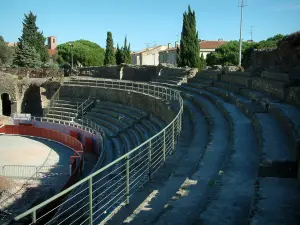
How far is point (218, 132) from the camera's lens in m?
9.80

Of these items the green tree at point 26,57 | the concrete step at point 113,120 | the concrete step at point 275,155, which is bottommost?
the concrete step at point 113,120

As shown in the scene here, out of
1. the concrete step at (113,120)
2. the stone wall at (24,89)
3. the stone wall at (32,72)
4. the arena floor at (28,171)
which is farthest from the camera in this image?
the stone wall at (32,72)

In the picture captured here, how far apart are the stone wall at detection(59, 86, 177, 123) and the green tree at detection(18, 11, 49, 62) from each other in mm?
24412

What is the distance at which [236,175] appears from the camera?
5.95 meters

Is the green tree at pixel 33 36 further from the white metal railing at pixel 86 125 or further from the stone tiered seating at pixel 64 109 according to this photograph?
the white metal railing at pixel 86 125

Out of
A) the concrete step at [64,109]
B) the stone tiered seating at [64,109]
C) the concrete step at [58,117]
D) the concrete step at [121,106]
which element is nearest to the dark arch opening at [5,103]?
the stone tiered seating at [64,109]

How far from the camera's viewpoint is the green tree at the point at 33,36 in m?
51.3

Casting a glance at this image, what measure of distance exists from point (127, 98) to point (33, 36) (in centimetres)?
3455

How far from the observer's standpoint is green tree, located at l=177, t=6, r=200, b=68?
3375 cm

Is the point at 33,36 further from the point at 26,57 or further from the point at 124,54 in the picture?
the point at 124,54

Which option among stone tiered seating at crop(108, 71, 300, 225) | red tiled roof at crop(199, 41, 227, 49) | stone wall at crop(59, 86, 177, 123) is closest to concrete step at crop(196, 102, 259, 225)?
stone tiered seating at crop(108, 71, 300, 225)

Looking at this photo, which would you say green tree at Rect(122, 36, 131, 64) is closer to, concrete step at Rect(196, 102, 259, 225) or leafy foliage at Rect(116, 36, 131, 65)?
leafy foliage at Rect(116, 36, 131, 65)

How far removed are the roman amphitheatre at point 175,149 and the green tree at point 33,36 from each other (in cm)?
2341

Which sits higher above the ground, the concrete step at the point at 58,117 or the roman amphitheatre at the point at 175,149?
the roman amphitheatre at the point at 175,149
